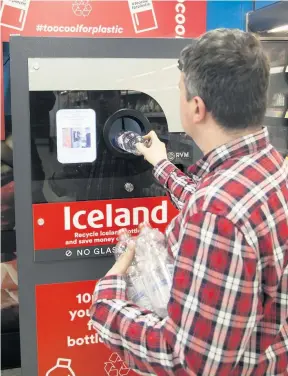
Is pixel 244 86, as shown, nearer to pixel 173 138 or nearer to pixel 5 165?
pixel 173 138

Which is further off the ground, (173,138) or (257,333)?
(173,138)

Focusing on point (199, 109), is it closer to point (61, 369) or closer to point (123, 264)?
point (123, 264)

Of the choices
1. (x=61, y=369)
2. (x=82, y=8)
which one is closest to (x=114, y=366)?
(x=61, y=369)

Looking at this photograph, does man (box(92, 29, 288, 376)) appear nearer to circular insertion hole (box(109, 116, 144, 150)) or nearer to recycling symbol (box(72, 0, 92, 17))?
circular insertion hole (box(109, 116, 144, 150))

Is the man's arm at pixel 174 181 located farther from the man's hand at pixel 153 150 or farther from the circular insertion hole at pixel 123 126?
the circular insertion hole at pixel 123 126

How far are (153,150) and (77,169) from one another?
10.3 inches

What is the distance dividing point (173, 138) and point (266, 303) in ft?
2.82

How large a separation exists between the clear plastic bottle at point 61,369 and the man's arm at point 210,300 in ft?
2.69

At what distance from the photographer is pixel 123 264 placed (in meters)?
1.20

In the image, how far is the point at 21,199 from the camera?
1.55m

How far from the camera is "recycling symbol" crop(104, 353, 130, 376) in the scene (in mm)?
1729

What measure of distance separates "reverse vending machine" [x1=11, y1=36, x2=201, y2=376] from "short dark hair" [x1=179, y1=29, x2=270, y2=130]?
2.09ft

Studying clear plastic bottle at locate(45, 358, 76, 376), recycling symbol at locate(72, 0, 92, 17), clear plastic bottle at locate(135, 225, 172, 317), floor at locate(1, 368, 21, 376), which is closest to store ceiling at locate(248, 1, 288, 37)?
recycling symbol at locate(72, 0, 92, 17)

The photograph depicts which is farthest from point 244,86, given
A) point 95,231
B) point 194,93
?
point 95,231
